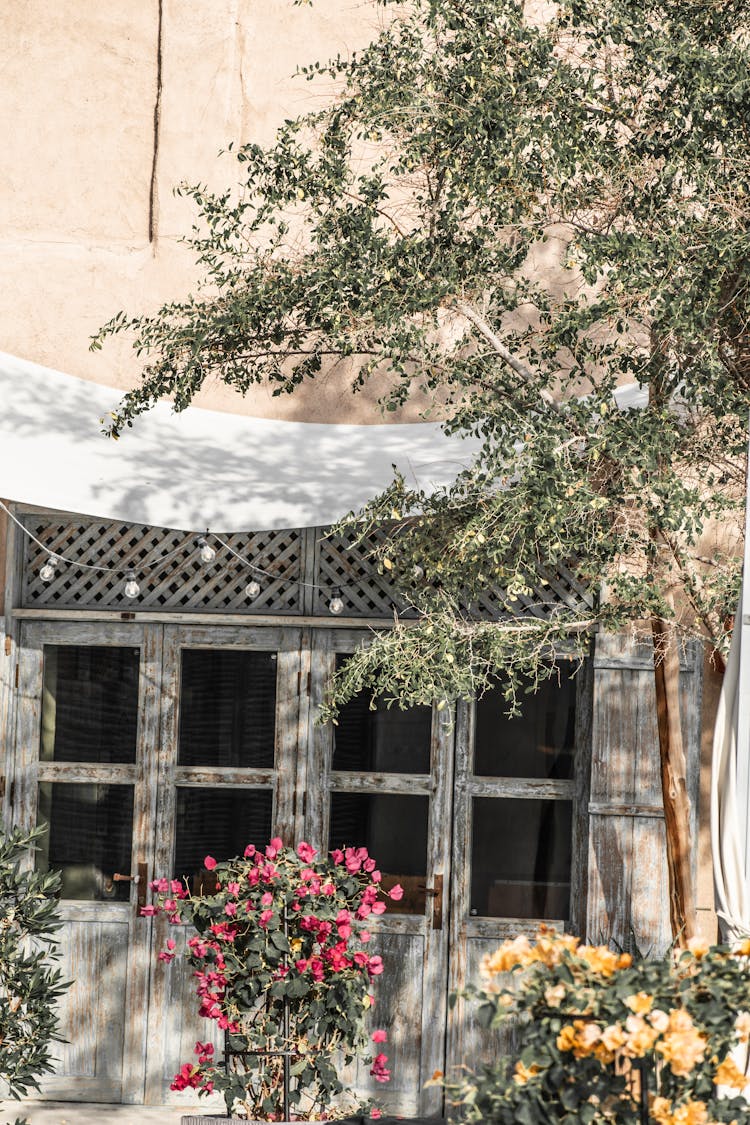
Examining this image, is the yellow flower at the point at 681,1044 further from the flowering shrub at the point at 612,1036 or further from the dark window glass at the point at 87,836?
the dark window glass at the point at 87,836

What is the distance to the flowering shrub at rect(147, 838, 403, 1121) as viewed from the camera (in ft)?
14.2

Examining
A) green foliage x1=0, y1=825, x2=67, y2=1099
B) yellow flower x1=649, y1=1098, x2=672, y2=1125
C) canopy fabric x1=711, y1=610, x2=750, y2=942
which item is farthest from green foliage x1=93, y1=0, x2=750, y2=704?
yellow flower x1=649, y1=1098, x2=672, y2=1125

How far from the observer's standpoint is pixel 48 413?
5605mm

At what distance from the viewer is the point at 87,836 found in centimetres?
617

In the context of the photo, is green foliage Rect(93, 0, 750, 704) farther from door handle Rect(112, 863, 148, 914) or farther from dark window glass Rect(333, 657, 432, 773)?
door handle Rect(112, 863, 148, 914)

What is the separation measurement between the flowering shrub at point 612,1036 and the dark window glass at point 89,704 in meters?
3.67

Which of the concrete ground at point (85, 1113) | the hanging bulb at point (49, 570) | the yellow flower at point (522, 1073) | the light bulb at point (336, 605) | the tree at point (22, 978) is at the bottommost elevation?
the concrete ground at point (85, 1113)

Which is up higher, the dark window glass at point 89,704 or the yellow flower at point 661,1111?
the dark window glass at point 89,704

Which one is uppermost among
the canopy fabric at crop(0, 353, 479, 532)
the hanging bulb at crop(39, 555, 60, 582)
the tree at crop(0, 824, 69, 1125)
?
the canopy fabric at crop(0, 353, 479, 532)

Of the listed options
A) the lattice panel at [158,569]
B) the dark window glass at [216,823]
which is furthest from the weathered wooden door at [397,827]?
the lattice panel at [158,569]

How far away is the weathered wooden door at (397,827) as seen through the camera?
587 centimetres

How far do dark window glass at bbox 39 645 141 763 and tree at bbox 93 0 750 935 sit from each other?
1.87 m

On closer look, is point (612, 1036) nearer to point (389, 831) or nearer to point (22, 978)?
point (22, 978)

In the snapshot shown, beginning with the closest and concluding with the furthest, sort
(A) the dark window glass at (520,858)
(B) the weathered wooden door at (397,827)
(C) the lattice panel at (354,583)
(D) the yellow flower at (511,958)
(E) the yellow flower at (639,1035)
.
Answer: (E) the yellow flower at (639,1035) → (D) the yellow flower at (511,958) → (B) the weathered wooden door at (397,827) → (A) the dark window glass at (520,858) → (C) the lattice panel at (354,583)
